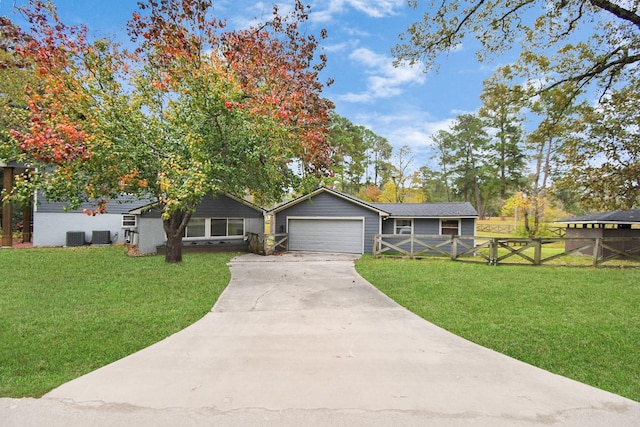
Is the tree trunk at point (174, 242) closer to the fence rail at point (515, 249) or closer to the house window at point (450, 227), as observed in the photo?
the fence rail at point (515, 249)

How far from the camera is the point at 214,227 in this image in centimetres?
1540

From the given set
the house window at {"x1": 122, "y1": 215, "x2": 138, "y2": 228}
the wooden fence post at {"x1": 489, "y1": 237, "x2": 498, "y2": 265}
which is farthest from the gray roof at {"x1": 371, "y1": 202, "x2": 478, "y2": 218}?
the house window at {"x1": 122, "y1": 215, "x2": 138, "y2": 228}

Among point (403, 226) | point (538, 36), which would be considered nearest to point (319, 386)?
point (538, 36)

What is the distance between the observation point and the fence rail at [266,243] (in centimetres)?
1407

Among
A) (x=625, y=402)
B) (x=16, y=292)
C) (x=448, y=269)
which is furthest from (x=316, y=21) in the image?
(x=625, y=402)

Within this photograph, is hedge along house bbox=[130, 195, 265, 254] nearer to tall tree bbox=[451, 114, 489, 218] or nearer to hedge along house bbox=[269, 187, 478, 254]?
hedge along house bbox=[269, 187, 478, 254]

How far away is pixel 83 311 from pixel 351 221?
37.8 feet

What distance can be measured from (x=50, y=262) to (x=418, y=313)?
12.0 meters

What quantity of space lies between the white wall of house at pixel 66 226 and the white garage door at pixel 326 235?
940 cm

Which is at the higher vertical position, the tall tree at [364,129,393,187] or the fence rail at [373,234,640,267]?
the tall tree at [364,129,393,187]

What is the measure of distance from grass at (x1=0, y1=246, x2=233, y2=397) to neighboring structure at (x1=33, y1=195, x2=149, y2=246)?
5093 millimetres

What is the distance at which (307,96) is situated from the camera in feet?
38.5

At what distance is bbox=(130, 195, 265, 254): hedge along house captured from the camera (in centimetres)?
1321

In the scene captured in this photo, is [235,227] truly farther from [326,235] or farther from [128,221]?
[128,221]
